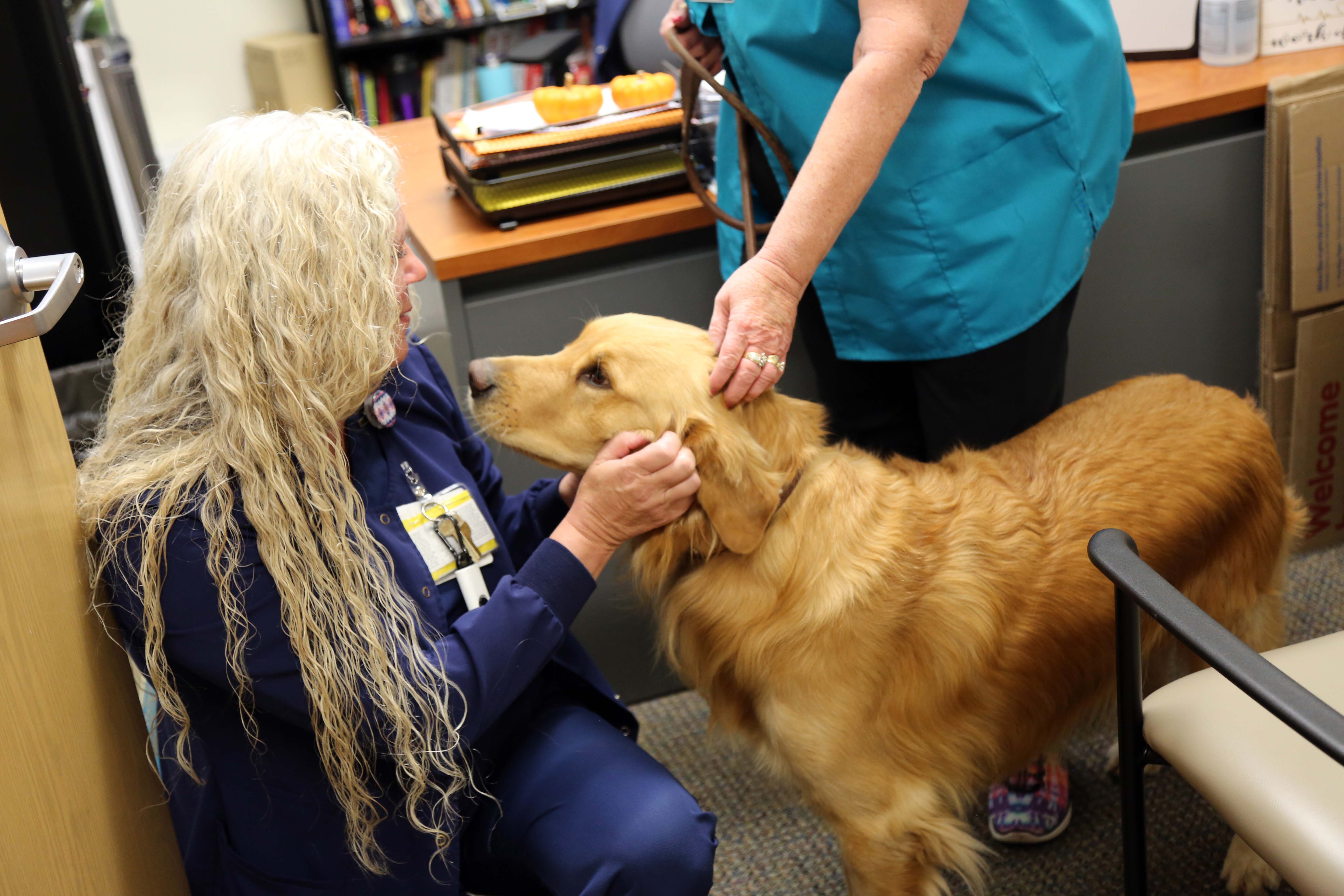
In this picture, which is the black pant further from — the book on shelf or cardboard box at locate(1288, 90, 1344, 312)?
the book on shelf

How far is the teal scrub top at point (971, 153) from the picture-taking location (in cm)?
130

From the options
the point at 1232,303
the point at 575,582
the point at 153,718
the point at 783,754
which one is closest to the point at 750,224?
the point at 575,582

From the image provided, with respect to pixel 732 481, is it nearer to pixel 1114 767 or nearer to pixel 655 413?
pixel 655 413

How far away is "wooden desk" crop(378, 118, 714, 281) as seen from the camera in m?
1.69

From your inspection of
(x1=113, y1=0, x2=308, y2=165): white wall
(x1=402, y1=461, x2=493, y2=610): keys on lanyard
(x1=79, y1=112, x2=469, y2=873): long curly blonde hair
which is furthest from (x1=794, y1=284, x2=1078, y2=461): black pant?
(x1=113, y1=0, x2=308, y2=165): white wall

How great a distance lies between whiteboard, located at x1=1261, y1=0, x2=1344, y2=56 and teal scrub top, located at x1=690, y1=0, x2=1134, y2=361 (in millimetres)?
856

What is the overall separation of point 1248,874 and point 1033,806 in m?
0.30

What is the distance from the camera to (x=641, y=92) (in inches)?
71.1

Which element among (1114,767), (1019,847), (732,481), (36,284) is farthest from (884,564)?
(36,284)

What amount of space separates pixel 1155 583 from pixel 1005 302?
0.54 meters

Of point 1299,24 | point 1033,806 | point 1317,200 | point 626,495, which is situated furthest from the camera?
point 1299,24

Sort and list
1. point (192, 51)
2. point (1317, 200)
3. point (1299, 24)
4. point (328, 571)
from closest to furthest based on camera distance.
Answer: point (328, 571)
point (1317, 200)
point (1299, 24)
point (192, 51)

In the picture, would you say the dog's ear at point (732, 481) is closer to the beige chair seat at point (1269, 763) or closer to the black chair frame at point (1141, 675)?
the black chair frame at point (1141, 675)

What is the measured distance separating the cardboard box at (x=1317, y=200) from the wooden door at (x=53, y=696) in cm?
201
